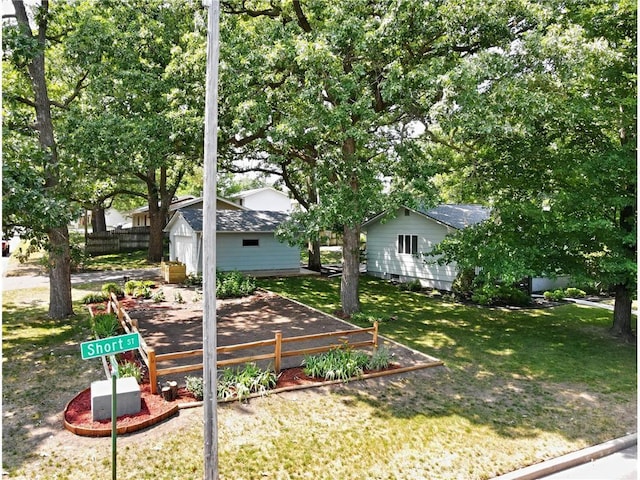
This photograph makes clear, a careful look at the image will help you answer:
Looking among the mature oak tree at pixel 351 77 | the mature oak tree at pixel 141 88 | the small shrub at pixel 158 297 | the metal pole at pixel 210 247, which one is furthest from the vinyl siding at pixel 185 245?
the metal pole at pixel 210 247

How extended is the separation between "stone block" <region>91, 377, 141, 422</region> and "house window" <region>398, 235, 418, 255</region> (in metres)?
16.5

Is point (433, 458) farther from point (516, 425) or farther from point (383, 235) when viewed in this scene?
point (383, 235)

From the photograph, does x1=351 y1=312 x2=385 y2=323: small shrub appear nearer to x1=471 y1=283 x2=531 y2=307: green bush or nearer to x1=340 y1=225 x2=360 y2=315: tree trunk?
x1=340 y1=225 x2=360 y2=315: tree trunk

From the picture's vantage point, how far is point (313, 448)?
6.55 metres

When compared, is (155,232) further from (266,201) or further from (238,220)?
(266,201)

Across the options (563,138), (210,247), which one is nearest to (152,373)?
(210,247)

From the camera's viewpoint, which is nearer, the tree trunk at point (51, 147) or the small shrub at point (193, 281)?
the tree trunk at point (51, 147)

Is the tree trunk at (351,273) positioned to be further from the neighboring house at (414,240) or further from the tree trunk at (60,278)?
the tree trunk at (60,278)

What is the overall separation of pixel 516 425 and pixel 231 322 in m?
9.07

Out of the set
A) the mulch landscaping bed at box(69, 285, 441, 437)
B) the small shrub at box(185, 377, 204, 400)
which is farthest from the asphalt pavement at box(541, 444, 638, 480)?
the small shrub at box(185, 377, 204, 400)

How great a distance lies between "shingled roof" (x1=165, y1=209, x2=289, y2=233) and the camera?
899 inches

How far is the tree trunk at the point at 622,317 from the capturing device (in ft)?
42.4

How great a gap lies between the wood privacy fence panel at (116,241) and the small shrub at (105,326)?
2195cm

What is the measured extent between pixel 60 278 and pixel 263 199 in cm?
4078
